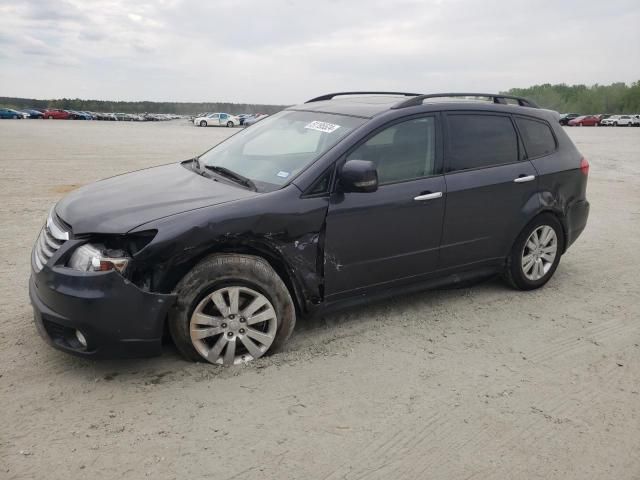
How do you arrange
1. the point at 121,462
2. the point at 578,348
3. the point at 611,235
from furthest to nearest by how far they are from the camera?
the point at 611,235, the point at 578,348, the point at 121,462

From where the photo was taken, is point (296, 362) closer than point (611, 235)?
Yes

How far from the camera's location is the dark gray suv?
11.2 ft

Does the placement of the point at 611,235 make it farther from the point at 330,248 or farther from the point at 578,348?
the point at 330,248

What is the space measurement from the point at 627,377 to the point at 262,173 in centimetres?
279

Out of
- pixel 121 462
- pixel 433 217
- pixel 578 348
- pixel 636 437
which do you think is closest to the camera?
pixel 121 462

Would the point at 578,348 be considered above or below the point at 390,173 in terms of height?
below

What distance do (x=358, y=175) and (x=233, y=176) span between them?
1009mm

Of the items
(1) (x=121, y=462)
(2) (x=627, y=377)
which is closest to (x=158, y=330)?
(1) (x=121, y=462)

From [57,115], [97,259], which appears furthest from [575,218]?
[57,115]

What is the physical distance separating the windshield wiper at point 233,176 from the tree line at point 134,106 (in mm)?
105719

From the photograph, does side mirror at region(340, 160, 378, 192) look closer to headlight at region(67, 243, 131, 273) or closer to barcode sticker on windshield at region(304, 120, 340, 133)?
barcode sticker on windshield at region(304, 120, 340, 133)

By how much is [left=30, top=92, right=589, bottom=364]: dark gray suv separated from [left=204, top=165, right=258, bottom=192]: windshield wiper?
16 mm

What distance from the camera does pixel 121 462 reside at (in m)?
2.81

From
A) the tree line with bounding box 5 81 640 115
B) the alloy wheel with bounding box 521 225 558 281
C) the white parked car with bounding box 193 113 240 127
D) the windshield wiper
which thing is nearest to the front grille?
the windshield wiper
